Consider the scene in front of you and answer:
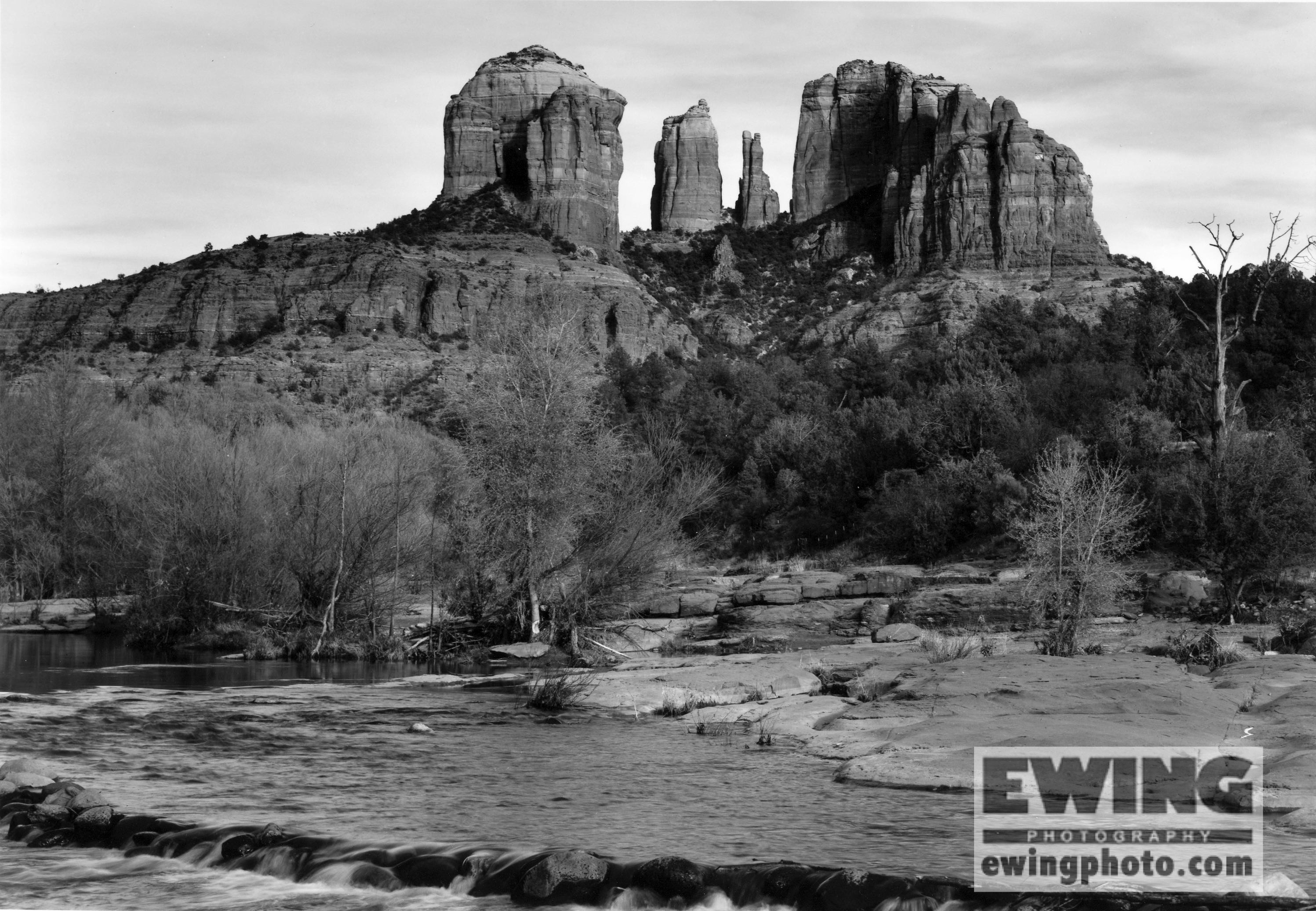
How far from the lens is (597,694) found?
19.1 m

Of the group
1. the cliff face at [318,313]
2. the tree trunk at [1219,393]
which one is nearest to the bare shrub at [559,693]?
the tree trunk at [1219,393]

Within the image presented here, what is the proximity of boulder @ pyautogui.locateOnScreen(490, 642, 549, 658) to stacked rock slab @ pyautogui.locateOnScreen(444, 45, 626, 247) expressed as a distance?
275 feet

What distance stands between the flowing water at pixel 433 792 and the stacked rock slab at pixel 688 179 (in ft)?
390

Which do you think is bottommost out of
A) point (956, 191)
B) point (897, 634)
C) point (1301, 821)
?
point (897, 634)

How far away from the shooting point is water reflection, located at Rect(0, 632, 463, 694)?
20.8 meters

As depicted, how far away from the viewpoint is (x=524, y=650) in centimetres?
2488

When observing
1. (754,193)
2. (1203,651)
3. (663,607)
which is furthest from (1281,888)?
(754,193)

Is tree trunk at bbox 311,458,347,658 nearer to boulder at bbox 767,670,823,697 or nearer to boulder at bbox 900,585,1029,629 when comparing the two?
boulder at bbox 767,670,823,697

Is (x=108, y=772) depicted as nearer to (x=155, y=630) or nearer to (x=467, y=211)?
(x=155, y=630)

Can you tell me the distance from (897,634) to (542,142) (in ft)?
300

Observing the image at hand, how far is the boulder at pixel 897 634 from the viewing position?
86.1ft

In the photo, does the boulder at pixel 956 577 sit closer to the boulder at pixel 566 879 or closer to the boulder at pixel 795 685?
the boulder at pixel 795 685

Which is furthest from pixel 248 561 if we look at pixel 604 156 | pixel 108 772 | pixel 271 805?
pixel 604 156

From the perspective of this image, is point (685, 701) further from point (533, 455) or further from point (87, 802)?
point (533, 455)
